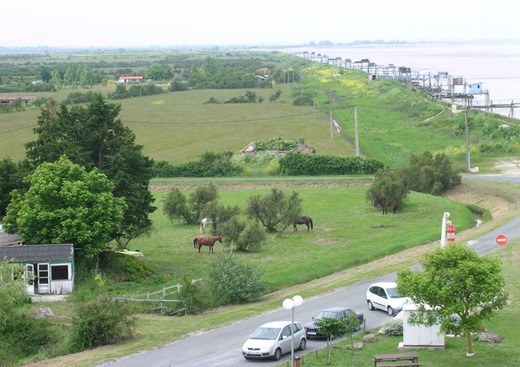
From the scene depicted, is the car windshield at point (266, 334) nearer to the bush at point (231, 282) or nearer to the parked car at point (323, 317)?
the parked car at point (323, 317)

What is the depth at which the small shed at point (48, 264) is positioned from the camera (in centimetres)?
4028

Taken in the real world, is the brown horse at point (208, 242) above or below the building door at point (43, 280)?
below

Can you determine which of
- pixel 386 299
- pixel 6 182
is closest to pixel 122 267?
pixel 6 182

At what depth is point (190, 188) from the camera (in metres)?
77.9

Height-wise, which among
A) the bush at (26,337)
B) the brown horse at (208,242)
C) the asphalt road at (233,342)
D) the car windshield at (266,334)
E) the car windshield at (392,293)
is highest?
the car windshield at (266,334)

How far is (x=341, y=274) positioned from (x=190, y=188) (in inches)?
1402

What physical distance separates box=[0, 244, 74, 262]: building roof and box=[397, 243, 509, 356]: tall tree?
1991 centimetres

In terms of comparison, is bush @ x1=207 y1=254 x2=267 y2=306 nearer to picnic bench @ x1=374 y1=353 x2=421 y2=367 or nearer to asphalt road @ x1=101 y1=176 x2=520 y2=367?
asphalt road @ x1=101 y1=176 x2=520 y2=367

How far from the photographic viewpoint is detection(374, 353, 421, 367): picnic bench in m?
24.9

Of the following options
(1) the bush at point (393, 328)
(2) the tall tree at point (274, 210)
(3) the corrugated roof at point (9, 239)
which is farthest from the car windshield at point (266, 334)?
(2) the tall tree at point (274, 210)

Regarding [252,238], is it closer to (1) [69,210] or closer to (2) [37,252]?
(1) [69,210]

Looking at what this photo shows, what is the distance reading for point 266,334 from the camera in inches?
1087

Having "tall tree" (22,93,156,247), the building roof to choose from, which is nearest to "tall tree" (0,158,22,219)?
"tall tree" (22,93,156,247)

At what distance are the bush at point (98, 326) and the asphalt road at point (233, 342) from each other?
2.48 m
